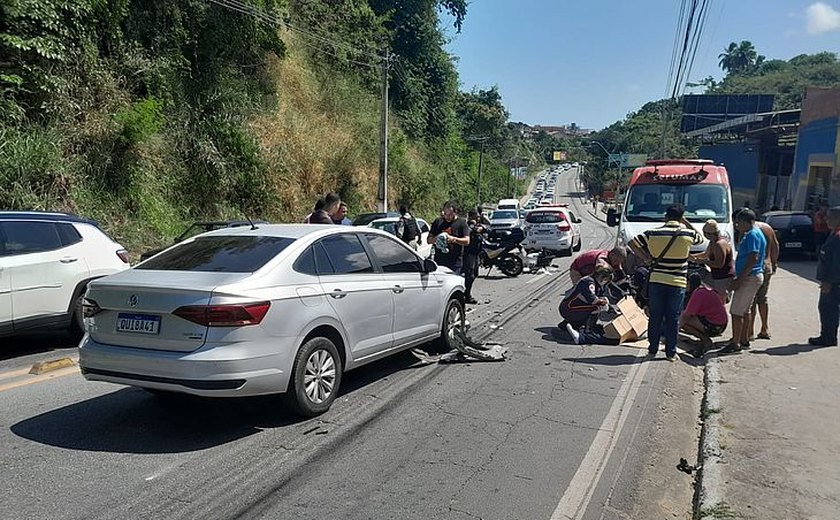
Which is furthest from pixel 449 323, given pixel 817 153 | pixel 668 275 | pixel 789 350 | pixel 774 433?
pixel 817 153

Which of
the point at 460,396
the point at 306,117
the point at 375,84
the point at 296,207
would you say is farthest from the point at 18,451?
the point at 375,84

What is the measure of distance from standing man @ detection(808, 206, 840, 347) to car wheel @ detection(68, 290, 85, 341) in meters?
9.40

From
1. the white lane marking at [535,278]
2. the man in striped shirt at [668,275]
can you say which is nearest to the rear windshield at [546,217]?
the white lane marking at [535,278]

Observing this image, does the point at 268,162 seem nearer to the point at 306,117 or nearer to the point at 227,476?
the point at 306,117

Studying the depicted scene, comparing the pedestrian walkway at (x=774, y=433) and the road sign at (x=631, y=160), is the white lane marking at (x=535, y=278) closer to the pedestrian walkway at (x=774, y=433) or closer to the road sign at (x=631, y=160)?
the pedestrian walkway at (x=774, y=433)

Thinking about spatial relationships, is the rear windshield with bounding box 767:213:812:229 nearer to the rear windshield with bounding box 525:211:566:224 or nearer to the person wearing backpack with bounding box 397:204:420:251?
the rear windshield with bounding box 525:211:566:224

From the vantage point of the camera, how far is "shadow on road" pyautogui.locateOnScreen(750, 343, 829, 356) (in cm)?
850

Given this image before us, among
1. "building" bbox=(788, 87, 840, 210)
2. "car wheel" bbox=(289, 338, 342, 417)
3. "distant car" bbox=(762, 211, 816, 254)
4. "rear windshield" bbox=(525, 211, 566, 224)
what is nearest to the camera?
"car wheel" bbox=(289, 338, 342, 417)

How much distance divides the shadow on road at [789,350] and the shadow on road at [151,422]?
5.56m

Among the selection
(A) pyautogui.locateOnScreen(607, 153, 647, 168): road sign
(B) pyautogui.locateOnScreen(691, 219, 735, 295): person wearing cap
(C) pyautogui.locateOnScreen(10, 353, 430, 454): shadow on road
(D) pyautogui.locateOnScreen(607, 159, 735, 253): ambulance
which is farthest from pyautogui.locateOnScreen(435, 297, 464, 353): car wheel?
(A) pyautogui.locateOnScreen(607, 153, 647, 168): road sign

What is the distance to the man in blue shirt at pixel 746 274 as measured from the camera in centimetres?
850

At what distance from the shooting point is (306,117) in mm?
26922

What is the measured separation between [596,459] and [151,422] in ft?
11.8

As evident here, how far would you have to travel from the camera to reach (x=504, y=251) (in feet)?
55.1
